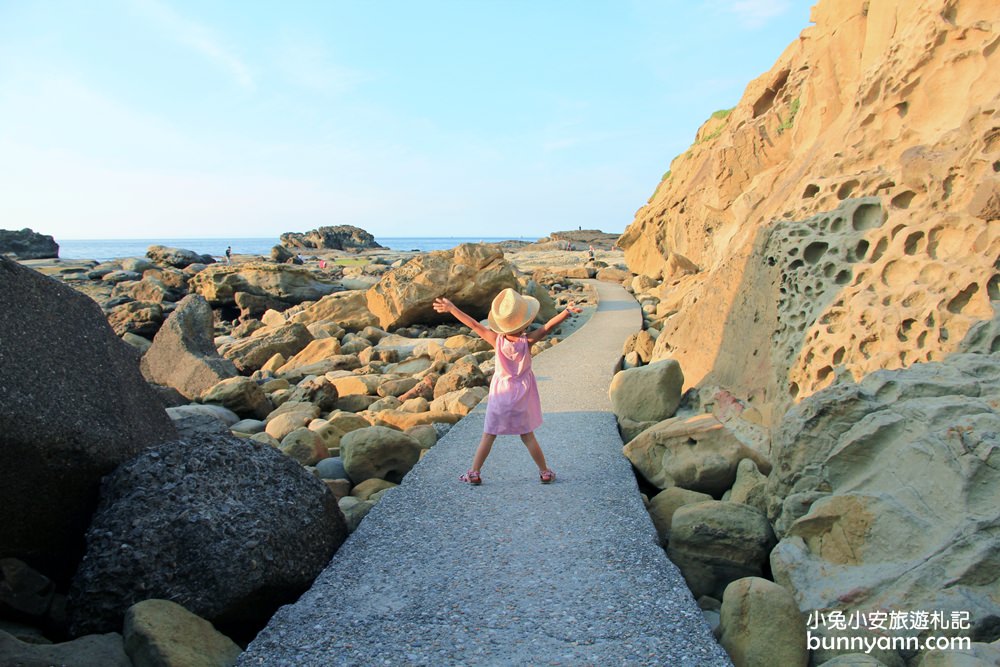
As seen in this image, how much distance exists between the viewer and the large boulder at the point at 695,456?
4066 millimetres

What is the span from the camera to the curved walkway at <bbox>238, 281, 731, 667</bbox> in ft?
7.83

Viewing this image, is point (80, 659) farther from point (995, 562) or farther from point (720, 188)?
point (720, 188)

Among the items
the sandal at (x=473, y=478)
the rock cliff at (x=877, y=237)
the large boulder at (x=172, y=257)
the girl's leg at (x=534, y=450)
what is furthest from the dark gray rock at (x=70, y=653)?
the large boulder at (x=172, y=257)

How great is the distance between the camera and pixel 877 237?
14.0ft

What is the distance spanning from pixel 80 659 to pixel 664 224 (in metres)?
17.0

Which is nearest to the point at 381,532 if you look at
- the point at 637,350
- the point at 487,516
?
the point at 487,516

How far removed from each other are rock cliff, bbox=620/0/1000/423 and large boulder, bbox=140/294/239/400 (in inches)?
226

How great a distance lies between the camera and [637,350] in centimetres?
860

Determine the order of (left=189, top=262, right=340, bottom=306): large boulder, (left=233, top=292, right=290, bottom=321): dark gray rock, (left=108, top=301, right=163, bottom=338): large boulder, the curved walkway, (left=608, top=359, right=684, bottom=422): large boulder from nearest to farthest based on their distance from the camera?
the curved walkway → (left=608, top=359, right=684, bottom=422): large boulder → (left=108, top=301, right=163, bottom=338): large boulder → (left=233, top=292, right=290, bottom=321): dark gray rock → (left=189, top=262, right=340, bottom=306): large boulder

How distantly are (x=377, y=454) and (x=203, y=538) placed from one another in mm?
1887

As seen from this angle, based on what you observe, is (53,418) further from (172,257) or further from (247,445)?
(172,257)

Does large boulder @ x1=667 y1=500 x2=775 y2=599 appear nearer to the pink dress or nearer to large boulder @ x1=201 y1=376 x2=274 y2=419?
the pink dress

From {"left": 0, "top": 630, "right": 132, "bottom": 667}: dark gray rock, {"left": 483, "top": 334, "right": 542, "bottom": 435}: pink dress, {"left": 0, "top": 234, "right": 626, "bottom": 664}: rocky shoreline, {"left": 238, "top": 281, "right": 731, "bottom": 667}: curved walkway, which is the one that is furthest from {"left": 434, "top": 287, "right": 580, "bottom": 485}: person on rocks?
{"left": 0, "top": 630, "right": 132, "bottom": 667}: dark gray rock

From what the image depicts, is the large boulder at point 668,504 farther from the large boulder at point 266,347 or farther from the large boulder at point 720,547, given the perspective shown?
the large boulder at point 266,347
